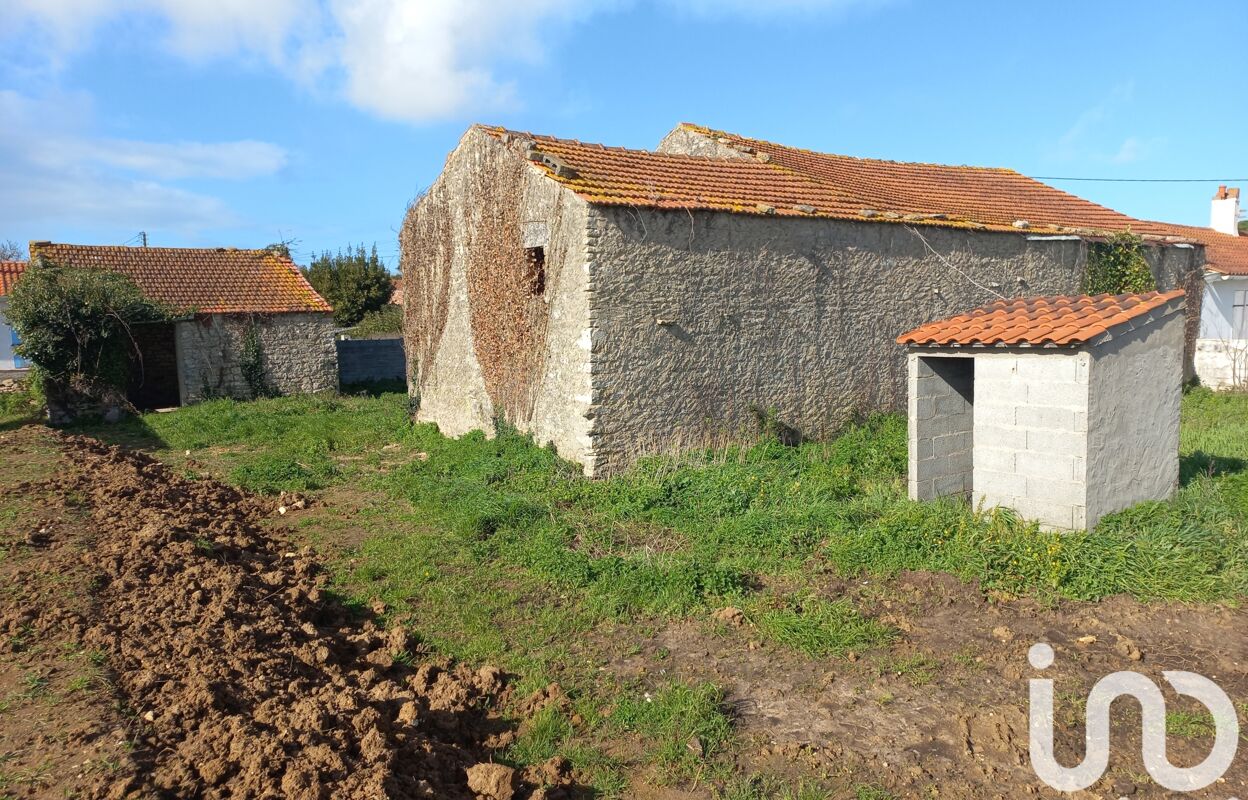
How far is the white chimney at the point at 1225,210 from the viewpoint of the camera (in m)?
28.0

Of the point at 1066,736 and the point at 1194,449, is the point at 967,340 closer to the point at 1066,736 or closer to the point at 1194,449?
the point at 1066,736

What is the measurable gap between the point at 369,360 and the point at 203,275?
5059 millimetres

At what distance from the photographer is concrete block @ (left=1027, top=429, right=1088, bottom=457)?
722 centimetres

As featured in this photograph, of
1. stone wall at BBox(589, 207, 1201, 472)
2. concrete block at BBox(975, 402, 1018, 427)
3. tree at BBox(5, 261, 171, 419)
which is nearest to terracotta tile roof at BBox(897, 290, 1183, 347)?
concrete block at BBox(975, 402, 1018, 427)

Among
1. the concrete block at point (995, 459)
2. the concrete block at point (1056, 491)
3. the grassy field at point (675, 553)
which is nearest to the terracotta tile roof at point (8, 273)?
the grassy field at point (675, 553)

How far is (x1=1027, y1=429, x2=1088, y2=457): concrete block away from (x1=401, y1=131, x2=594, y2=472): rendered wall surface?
4779mm

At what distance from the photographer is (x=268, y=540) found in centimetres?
863

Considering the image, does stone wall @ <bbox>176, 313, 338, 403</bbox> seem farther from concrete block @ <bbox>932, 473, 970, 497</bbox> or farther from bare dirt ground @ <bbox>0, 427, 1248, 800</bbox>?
concrete block @ <bbox>932, 473, 970, 497</bbox>

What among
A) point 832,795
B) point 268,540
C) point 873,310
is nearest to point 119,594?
point 268,540

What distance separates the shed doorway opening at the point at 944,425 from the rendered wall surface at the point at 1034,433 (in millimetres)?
481

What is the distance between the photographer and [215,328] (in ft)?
64.6

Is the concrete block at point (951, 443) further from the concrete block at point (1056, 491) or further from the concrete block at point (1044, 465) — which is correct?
the concrete block at point (1056, 491)

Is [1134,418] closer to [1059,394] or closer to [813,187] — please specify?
[1059,394]

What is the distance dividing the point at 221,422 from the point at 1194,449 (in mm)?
16431
